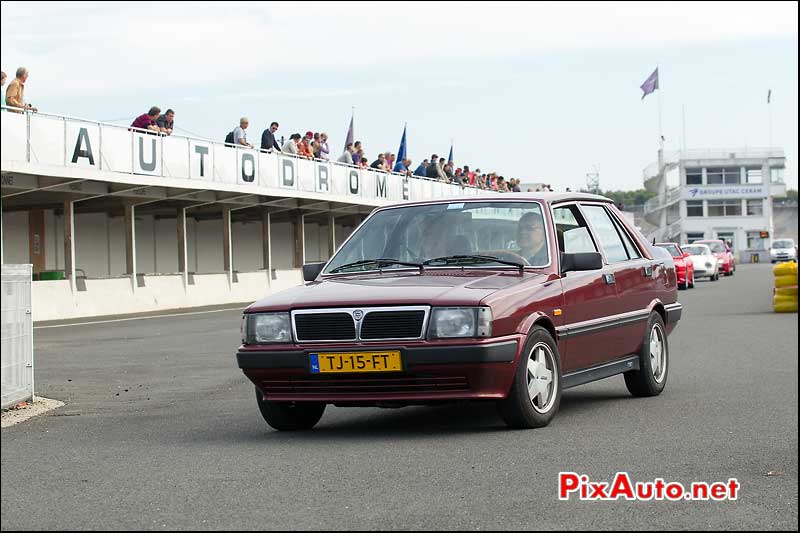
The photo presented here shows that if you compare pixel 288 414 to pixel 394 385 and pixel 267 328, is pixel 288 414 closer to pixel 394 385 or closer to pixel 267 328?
pixel 267 328

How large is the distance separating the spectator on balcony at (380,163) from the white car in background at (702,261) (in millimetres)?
12061

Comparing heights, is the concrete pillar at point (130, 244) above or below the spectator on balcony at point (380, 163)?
below

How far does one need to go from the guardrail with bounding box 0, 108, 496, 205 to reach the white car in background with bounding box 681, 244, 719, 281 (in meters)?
9.19

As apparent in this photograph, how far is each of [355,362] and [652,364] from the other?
3307 mm

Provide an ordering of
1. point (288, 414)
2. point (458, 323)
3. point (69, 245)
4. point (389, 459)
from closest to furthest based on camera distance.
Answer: point (389, 459) < point (458, 323) < point (288, 414) < point (69, 245)

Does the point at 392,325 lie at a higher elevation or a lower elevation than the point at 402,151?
lower

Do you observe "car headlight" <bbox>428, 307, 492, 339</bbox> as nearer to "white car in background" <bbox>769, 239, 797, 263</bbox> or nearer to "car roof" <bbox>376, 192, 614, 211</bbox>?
"car roof" <bbox>376, 192, 614, 211</bbox>

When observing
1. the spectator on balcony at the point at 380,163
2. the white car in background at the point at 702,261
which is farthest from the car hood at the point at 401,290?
the white car in background at the point at 702,261

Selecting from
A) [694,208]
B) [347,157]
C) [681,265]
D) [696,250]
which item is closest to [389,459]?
[681,265]

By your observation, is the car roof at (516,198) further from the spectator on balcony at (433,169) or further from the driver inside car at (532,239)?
the spectator on balcony at (433,169)

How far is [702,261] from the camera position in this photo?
152ft

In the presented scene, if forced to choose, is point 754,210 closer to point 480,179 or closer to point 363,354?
point 480,179

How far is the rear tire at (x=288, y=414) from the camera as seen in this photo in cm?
788

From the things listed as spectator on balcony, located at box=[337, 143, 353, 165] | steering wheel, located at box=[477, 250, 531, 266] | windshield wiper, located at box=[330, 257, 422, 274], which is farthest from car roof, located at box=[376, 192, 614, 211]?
spectator on balcony, located at box=[337, 143, 353, 165]
